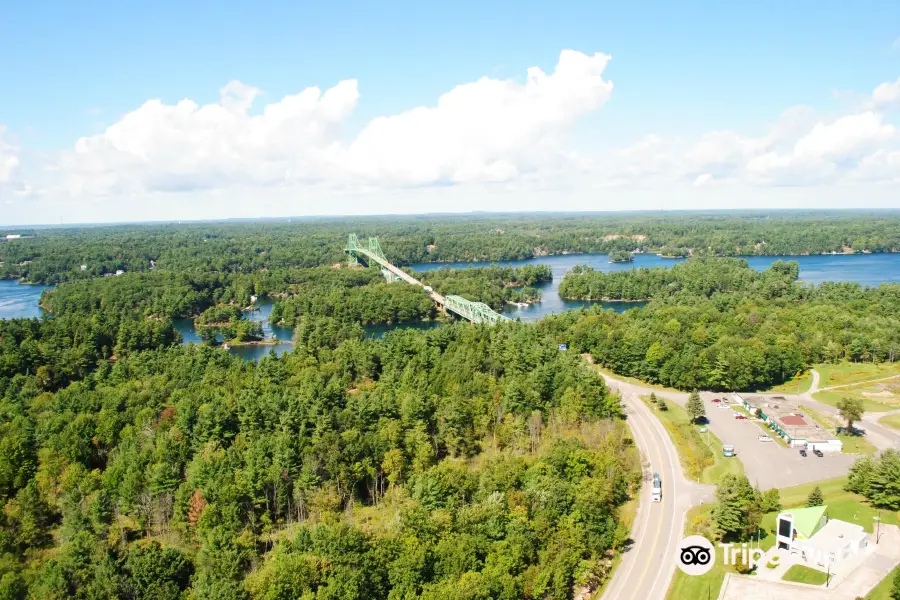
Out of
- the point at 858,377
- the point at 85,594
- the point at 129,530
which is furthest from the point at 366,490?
the point at 858,377

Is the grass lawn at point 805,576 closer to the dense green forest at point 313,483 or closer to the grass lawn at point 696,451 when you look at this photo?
the dense green forest at point 313,483

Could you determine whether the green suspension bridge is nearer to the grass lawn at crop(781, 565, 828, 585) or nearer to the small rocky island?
the grass lawn at crop(781, 565, 828, 585)

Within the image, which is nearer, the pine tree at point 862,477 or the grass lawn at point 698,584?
the grass lawn at point 698,584

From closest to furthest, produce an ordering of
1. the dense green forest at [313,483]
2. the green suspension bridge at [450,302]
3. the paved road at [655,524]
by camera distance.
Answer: the dense green forest at [313,483] → the paved road at [655,524] → the green suspension bridge at [450,302]

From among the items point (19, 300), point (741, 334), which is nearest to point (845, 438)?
point (741, 334)

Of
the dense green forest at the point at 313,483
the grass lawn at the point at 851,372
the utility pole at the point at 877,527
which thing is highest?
the dense green forest at the point at 313,483

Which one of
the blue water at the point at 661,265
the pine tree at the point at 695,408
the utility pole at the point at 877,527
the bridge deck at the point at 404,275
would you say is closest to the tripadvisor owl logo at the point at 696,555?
the utility pole at the point at 877,527

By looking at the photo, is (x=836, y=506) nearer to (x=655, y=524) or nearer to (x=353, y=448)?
A: (x=655, y=524)
